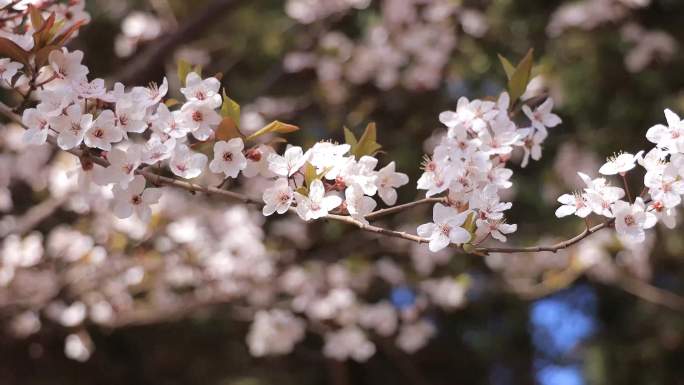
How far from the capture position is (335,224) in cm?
298

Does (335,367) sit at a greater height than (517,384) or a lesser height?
greater

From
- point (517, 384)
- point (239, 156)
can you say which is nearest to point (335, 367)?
point (517, 384)

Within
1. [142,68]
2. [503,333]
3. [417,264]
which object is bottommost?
[503,333]

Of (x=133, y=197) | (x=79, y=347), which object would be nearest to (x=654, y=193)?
(x=133, y=197)

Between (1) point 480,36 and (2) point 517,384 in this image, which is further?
(2) point 517,384

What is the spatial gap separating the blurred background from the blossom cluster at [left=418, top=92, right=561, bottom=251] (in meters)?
1.39

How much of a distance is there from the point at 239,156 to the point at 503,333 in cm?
336

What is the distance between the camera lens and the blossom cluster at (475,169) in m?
1.21

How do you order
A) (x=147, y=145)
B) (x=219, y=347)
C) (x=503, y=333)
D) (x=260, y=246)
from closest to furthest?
(x=147, y=145), (x=260, y=246), (x=219, y=347), (x=503, y=333)

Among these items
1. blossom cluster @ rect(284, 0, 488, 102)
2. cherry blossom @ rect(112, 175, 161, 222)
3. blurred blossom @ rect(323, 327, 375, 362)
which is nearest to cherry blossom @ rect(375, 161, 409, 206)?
cherry blossom @ rect(112, 175, 161, 222)

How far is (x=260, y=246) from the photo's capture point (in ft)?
9.89

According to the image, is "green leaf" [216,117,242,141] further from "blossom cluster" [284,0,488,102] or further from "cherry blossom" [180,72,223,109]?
"blossom cluster" [284,0,488,102]

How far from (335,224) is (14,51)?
180 cm

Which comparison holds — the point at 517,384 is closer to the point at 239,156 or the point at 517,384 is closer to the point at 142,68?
the point at 142,68
